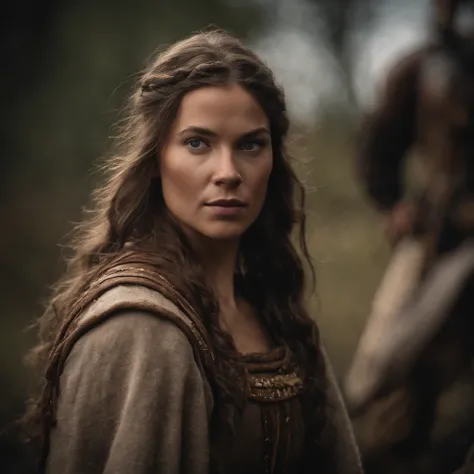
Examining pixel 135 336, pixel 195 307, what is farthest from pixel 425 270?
pixel 135 336

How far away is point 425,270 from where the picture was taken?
3801mm

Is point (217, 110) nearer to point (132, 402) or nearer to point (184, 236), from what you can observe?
point (184, 236)

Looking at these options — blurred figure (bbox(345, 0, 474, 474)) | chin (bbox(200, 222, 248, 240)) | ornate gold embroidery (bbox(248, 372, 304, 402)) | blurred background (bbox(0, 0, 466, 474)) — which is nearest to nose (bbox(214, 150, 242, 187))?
chin (bbox(200, 222, 248, 240))

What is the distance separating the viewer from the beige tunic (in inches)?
60.2

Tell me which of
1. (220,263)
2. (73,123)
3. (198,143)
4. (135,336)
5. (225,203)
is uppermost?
(73,123)

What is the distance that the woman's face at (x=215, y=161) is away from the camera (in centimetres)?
181

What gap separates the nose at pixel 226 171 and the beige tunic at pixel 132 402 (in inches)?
14.1

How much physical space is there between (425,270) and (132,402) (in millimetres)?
2548

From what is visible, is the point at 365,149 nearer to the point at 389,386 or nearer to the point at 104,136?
the point at 389,386

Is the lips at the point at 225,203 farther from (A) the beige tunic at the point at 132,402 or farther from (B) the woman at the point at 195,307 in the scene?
(A) the beige tunic at the point at 132,402

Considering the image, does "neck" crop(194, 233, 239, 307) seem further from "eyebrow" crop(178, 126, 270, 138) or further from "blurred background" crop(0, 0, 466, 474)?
"blurred background" crop(0, 0, 466, 474)

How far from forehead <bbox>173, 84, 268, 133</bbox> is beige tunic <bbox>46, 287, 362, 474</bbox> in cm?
46

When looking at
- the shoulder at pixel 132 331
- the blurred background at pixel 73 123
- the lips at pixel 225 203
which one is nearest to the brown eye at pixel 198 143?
the lips at pixel 225 203

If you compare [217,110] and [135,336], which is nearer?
[135,336]
